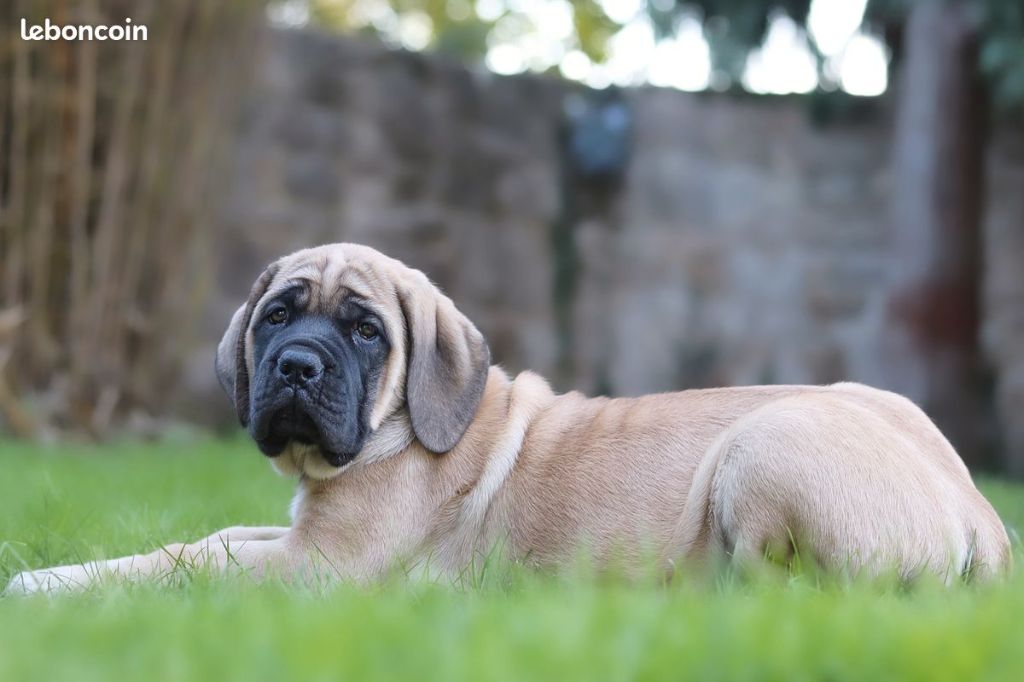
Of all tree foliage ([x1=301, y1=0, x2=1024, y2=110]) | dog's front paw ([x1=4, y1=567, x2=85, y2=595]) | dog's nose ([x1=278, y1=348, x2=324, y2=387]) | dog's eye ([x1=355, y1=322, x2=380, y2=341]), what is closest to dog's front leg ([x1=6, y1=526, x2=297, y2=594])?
dog's front paw ([x1=4, y1=567, x2=85, y2=595])

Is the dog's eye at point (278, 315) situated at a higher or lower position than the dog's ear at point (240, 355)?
higher

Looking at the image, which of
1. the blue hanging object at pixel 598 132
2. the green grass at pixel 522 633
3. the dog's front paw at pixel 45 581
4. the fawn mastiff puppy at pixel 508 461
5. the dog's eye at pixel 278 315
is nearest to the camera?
the green grass at pixel 522 633

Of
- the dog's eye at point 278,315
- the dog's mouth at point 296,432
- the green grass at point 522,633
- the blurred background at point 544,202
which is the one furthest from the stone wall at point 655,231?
the green grass at point 522,633

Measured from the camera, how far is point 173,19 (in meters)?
9.16

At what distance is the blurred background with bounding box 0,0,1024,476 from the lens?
884 centimetres

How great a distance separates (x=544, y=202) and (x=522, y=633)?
378 inches

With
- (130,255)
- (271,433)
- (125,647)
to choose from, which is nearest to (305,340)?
(271,433)

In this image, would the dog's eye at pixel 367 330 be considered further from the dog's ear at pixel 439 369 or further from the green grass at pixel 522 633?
the green grass at pixel 522 633

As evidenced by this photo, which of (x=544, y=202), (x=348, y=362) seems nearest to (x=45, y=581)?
(x=348, y=362)

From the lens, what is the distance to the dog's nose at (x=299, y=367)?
406 centimetres

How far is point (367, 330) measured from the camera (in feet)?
14.3

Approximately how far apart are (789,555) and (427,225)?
778cm

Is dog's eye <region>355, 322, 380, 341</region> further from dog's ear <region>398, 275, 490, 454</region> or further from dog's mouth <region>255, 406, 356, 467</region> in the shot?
dog's mouth <region>255, 406, 356, 467</region>

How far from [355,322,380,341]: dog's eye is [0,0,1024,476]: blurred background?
16.5ft
